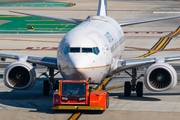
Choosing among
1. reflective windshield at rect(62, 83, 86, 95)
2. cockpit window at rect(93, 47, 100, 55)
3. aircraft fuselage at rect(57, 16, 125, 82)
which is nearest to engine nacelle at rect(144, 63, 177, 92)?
aircraft fuselage at rect(57, 16, 125, 82)

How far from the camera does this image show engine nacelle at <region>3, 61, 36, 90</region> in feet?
82.5

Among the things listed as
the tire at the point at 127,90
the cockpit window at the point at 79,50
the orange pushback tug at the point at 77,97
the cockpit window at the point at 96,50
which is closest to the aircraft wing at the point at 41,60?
the cockpit window at the point at 79,50

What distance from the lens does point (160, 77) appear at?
24719 millimetres

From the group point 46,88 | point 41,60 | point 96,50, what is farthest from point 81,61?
point 46,88

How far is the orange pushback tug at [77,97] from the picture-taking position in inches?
882

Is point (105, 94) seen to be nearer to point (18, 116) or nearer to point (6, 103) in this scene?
point (18, 116)

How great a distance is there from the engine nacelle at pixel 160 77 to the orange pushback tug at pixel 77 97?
376 centimetres

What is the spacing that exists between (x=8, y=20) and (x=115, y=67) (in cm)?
6420

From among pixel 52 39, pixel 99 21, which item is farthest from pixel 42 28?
pixel 99 21

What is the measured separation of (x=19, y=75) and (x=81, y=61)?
19.3ft

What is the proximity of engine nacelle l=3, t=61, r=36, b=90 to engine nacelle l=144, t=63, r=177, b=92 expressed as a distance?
799 cm

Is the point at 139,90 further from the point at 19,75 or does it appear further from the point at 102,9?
the point at 102,9

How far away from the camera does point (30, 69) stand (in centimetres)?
2523

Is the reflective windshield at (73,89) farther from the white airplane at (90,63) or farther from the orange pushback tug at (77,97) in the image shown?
the white airplane at (90,63)
